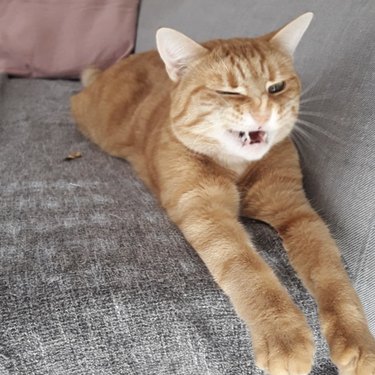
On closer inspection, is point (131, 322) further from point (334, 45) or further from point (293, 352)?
point (334, 45)

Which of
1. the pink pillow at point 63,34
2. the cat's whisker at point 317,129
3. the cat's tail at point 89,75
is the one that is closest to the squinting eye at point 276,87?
the cat's whisker at point 317,129

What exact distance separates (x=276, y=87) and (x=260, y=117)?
121 millimetres

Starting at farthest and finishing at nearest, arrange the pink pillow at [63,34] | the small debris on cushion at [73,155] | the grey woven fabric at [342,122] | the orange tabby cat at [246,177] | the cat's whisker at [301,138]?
the pink pillow at [63,34], the small debris on cushion at [73,155], the cat's whisker at [301,138], the grey woven fabric at [342,122], the orange tabby cat at [246,177]

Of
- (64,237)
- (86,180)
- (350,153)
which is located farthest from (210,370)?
(86,180)

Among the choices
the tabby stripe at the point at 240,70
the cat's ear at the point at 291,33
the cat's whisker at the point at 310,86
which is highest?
the cat's ear at the point at 291,33

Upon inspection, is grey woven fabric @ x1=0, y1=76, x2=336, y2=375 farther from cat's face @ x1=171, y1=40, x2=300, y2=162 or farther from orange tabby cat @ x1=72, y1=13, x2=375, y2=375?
cat's face @ x1=171, y1=40, x2=300, y2=162

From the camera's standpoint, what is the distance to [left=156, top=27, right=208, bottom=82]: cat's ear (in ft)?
3.86

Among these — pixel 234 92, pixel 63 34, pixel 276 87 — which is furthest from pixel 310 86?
pixel 63 34

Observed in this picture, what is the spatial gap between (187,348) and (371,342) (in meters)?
0.30

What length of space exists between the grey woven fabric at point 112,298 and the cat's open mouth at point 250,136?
0.18 m

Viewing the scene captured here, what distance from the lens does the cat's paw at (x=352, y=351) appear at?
0.83 m

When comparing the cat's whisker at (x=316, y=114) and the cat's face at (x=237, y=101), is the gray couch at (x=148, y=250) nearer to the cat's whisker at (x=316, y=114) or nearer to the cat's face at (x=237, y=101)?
the cat's whisker at (x=316, y=114)

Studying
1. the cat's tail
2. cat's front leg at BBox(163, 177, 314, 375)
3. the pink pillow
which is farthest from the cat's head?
the pink pillow

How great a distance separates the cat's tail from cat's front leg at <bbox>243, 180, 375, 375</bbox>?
Result: 3.39 feet
